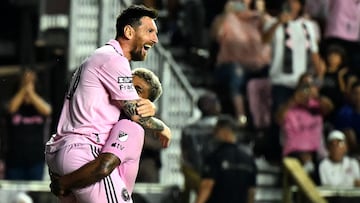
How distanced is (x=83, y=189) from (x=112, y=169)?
0.67 ft

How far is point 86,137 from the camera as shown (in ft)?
25.1

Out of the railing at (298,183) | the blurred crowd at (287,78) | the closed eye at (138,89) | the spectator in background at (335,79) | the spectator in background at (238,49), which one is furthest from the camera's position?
the spectator in background at (335,79)

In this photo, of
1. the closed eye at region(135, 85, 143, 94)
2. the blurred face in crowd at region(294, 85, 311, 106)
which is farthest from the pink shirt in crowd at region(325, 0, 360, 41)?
the closed eye at region(135, 85, 143, 94)

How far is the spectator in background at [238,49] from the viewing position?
1562cm

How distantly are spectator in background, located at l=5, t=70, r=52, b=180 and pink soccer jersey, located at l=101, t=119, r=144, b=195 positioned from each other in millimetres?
6554

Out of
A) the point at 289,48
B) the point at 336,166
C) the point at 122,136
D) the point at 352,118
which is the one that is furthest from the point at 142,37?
the point at 289,48

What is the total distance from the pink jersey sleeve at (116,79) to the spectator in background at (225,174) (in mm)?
5473

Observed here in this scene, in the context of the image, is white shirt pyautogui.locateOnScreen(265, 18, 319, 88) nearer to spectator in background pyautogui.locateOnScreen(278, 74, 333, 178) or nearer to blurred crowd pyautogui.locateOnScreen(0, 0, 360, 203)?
blurred crowd pyautogui.locateOnScreen(0, 0, 360, 203)

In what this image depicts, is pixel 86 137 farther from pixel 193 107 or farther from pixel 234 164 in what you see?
pixel 193 107

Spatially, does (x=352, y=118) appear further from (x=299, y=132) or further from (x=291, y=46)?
(x=291, y=46)

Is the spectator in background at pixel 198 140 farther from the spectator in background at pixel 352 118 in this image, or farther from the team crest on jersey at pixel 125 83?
the team crest on jersey at pixel 125 83

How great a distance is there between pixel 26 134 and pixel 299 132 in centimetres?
305

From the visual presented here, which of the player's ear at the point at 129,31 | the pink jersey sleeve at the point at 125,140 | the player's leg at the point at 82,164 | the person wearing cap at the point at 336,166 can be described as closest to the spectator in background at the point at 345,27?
the person wearing cap at the point at 336,166

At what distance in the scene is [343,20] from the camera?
53.3 ft
